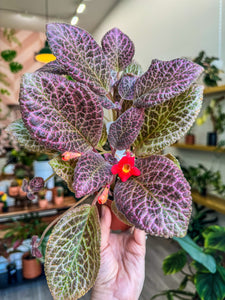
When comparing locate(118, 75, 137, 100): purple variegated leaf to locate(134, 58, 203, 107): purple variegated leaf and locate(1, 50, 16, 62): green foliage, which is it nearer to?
locate(134, 58, 203, 107): purple variegated leaf

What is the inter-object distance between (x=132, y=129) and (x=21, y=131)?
22 cm

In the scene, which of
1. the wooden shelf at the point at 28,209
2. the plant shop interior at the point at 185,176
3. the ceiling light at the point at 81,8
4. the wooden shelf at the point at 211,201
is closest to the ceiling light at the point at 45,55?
the plant shop interior at the point at 185,176

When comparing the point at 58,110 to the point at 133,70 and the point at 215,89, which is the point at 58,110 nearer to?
the point at 133,70

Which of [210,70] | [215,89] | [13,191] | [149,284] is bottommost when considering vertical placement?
[149,284]

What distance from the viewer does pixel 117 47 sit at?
0.46 meters

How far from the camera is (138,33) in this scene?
309 cm

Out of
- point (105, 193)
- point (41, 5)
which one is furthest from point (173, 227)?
point (41, 5)

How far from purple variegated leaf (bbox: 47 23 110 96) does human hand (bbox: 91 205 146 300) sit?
278 millimetres

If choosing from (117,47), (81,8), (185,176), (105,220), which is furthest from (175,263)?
(81,8)

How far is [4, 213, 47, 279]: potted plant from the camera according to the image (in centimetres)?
179

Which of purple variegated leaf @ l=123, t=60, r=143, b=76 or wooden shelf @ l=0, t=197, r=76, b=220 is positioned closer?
purple variegated leaf @ l=123, t=60, r=143, b=76

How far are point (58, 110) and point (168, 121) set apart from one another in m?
0.19

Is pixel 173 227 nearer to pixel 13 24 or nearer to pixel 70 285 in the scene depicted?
pixel 70 285

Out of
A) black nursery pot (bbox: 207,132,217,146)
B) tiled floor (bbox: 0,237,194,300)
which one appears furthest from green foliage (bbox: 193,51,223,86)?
tiled floor (bbox: 0,237,194,300)
